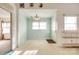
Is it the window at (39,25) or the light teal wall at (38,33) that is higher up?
the window at (39,25)

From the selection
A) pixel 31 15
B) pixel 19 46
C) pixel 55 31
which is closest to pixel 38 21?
pixel 31 15

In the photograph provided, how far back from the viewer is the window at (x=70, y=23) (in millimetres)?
4918

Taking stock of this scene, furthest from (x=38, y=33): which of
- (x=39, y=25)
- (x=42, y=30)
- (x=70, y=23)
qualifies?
(x=70, y=23)

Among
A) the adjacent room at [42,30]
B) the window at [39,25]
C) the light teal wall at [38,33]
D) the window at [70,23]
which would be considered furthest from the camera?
the window at [39,25]

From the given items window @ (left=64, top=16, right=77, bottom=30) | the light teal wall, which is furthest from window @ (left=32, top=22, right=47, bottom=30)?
window @ (left=64, top=16, right=77, bottom=30)

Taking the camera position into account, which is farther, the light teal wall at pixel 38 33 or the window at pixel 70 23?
the light teal wall at pixel 38 33

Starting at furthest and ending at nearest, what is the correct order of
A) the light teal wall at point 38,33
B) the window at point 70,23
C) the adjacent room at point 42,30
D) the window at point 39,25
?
the window at point 39,25
the light teal wall at point 38,33
the window at point 70,23
the adjacent room at point 42,30

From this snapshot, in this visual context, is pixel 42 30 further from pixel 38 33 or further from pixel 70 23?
pixel 70 23

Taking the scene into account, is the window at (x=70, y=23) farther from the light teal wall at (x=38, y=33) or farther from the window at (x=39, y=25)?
the window at (x=39, y=25)

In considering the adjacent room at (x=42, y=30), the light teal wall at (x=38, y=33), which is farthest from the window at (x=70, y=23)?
the light teal wall at (x=38, y=33)

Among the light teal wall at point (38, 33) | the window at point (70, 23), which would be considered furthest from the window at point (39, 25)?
the window at point (70, 23)

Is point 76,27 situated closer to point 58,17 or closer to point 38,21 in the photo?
point 58,17

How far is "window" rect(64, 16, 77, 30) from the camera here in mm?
4918

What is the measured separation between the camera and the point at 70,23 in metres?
4.89
